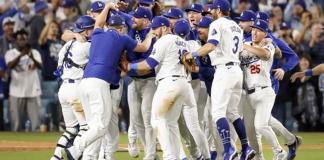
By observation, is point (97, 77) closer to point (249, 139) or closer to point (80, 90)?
point (80, 90)

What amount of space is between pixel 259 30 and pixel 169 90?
1.75 m

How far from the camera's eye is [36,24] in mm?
20953

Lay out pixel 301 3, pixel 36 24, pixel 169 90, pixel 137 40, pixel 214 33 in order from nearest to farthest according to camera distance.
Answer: pixel 169 90, pixel 214 33, pixel 137 40, pixel 36 24, pixel 301 3

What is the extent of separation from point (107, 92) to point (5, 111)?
9.45m

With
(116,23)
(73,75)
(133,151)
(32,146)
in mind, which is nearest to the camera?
(116,23)

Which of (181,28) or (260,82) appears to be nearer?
(181,28)

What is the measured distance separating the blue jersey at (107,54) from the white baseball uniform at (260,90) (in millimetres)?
1906

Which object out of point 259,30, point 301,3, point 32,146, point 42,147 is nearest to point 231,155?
point 259,30

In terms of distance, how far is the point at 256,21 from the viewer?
12.8 m

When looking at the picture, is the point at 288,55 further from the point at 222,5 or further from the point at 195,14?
the point at 222,5

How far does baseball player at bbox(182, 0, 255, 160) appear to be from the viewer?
39.8 ft

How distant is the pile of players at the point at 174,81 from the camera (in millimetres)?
11812

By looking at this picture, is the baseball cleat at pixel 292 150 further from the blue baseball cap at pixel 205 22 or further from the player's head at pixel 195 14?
the player's head at pixel 195 14

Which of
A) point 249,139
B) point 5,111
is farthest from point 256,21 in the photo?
point 5,111
